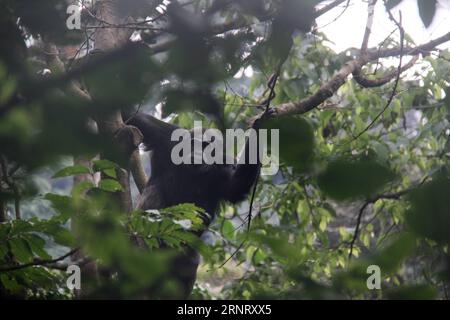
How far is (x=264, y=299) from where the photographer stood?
1.76ft

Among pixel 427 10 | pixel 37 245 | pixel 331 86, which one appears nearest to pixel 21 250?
pixel 37 245

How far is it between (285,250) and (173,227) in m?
Result: 1.15

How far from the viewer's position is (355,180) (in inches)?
17.5

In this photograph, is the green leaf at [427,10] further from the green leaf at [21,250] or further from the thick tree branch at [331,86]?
the thick tree branch at [331,86]

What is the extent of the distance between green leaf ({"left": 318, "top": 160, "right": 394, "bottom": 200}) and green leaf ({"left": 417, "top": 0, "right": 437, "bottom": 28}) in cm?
27

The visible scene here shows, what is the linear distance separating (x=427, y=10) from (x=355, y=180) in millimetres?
296

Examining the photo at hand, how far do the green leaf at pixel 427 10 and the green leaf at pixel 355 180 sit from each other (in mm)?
272

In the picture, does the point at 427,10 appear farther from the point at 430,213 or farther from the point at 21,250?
the point at 21,250

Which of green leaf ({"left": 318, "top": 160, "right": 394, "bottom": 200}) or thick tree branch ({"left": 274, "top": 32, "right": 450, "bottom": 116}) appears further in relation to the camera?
thick tree branch ({"left": 274, "top": 32, "right": 450, "bottom": 116})

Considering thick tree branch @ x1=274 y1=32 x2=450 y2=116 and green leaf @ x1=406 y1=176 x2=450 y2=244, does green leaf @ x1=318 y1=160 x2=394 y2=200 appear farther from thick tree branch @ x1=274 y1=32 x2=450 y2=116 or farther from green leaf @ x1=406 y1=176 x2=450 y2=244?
thick tree branch @ x1=274 y1=32 x2=450 y2=116

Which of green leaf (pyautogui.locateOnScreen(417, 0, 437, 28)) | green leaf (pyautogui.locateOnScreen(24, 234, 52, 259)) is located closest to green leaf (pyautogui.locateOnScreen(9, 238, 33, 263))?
green leaf (pyautogui.locateOnScreen(24, 234, 52, 259))

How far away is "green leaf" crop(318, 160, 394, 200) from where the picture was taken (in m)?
0.44

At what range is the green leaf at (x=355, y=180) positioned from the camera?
1.44 feet
